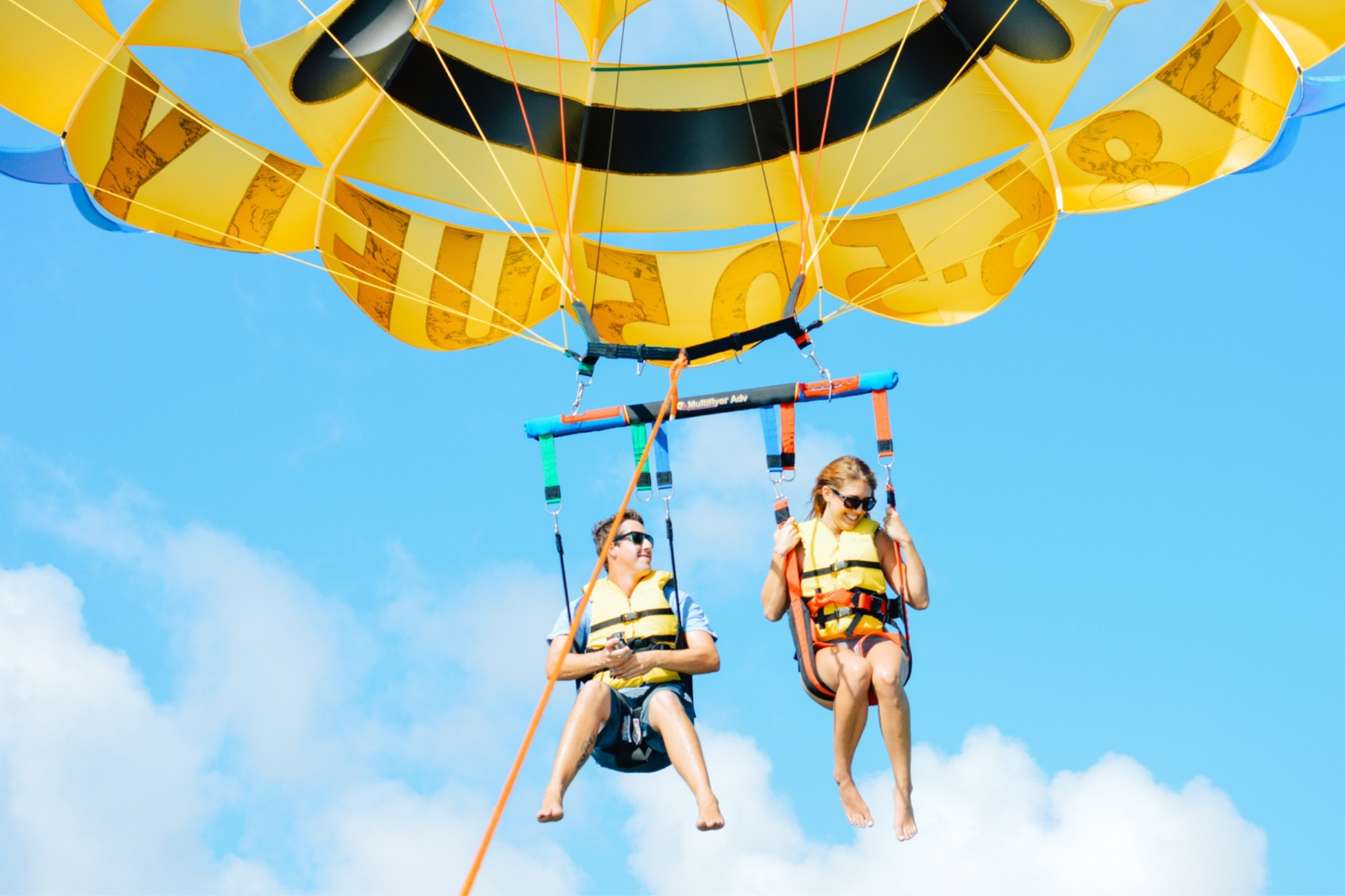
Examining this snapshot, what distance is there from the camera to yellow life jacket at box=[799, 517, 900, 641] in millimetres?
5816

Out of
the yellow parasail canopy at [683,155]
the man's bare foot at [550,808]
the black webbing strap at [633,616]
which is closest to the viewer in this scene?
the man's bare foot at [550,808]

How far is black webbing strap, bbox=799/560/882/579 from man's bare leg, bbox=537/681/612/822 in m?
1.00

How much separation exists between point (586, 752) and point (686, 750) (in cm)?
39

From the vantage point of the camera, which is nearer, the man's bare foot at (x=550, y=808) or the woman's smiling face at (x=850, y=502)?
the man's bare foot at (x=550, y=808)

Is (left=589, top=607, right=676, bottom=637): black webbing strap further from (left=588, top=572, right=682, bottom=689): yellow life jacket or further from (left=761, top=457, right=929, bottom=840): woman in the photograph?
(left=761, top=457, right=929, bottom=840): woman

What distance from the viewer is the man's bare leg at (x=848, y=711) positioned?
5625 millimetres

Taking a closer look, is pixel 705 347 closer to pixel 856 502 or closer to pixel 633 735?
pixel 856 502

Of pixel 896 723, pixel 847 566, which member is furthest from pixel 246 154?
pixel 896 723

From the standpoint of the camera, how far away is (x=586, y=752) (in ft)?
18.2

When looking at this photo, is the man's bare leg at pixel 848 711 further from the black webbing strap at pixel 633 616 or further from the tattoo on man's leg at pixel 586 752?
the tattoo on man's leg at pixel 586 752

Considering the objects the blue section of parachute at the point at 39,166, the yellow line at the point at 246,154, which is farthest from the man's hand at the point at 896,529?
the blue section of parachute at the point at 39,166

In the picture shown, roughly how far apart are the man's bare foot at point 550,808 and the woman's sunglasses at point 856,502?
1.70 meters

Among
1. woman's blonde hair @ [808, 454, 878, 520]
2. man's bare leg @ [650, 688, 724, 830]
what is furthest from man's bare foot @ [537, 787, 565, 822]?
woman's blonde hair @ [808, 454, 878, 520]

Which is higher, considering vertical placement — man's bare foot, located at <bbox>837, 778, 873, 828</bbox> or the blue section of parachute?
the blue section of parachute
